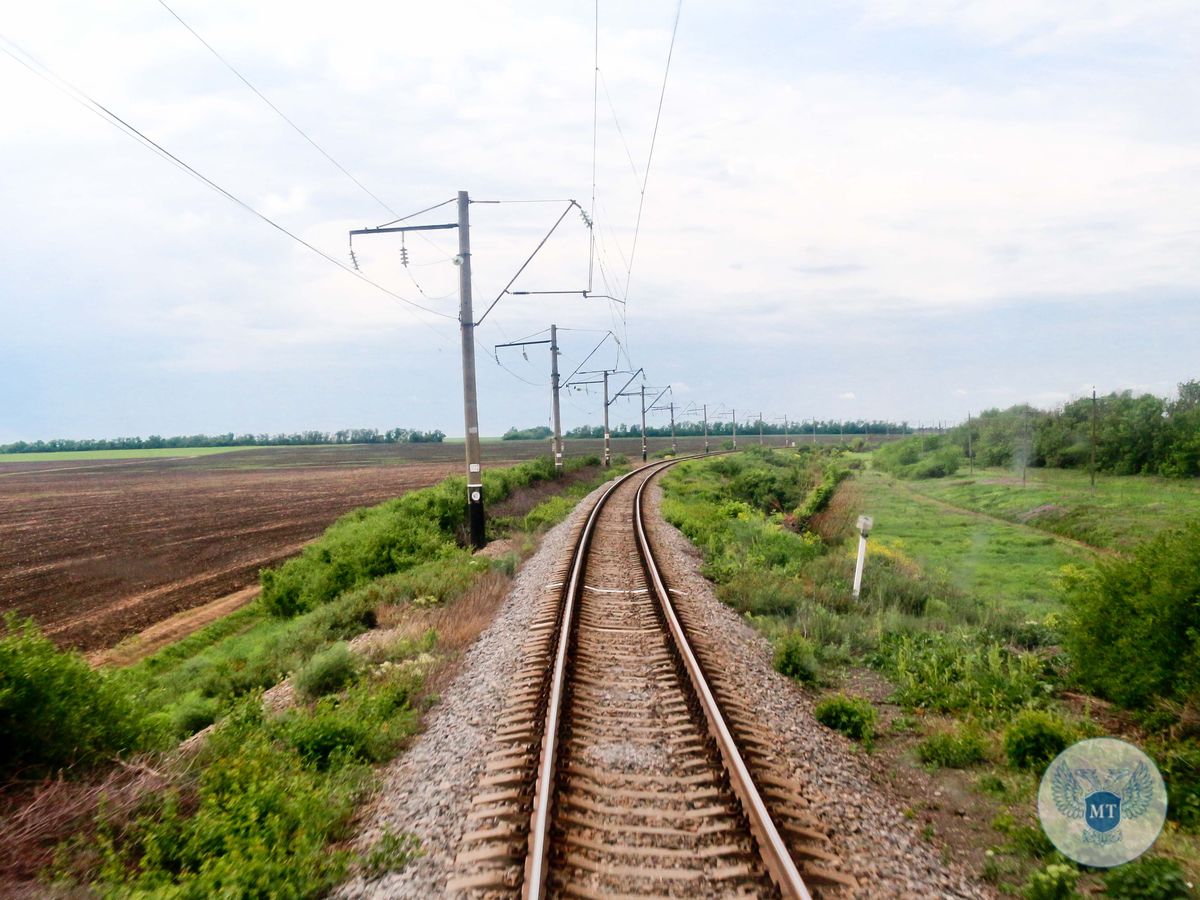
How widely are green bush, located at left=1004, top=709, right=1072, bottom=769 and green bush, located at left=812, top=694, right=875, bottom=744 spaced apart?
1.19 meters

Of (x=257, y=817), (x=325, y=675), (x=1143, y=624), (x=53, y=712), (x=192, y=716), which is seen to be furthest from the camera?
(x=192, y=716)

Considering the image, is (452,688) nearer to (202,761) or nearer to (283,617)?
(202,761)

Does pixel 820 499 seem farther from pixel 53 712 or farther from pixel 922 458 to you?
pixel 53 712

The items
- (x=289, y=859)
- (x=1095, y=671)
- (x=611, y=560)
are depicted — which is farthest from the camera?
(x=611, y=560)

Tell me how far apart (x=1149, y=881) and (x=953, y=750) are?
7.30 feet

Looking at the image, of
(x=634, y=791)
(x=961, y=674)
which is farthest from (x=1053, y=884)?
(x=961, y=674)

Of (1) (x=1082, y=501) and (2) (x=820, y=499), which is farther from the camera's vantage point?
(2) (x=820, y=499)

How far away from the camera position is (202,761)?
247 inches

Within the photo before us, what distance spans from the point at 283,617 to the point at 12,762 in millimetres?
12983

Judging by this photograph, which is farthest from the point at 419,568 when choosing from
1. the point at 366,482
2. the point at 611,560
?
the point at 366,482

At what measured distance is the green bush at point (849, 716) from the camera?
7.32 meters

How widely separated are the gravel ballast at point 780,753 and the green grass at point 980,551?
777cm

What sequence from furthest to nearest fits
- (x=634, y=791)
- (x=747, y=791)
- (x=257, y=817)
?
(x=634, y=791), (x=747, y=791), (x=257, y=817)

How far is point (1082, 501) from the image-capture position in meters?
27.0
